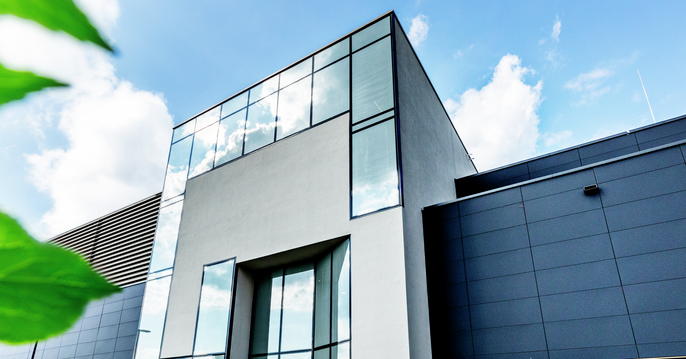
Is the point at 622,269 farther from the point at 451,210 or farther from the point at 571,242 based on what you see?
the point at 451,210

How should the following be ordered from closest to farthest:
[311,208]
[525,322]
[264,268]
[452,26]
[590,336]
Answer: [452,26] < [590,336] < [525,322] < [311,208] < [264,268]

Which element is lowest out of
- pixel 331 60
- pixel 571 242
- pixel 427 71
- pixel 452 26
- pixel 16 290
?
pixel 16 290

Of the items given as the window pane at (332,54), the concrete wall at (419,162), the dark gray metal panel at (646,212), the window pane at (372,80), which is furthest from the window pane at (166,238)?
the dark gray metal panel at (646,212)

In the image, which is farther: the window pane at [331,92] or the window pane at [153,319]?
the window pane at [153,319]

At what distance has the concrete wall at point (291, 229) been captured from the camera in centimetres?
942

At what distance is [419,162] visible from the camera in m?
12.1

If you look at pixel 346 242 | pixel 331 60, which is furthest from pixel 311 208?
pixel 331 60

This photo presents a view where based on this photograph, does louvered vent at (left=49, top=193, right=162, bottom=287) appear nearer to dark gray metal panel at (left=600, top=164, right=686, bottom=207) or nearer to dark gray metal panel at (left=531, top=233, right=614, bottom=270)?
dark gray metal panel at (left=531, top=233, right=614, bottom=270)

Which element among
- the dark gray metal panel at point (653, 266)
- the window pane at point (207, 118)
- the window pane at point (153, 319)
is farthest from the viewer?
the window pane at point (207, 118)

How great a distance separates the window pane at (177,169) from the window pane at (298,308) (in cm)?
594

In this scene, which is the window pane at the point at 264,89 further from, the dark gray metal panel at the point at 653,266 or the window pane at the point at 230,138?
the dark gray metal panel at the point at 653,266

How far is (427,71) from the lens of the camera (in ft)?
49.6

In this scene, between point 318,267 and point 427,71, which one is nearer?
point 318,267

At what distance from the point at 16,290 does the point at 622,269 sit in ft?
33.7
